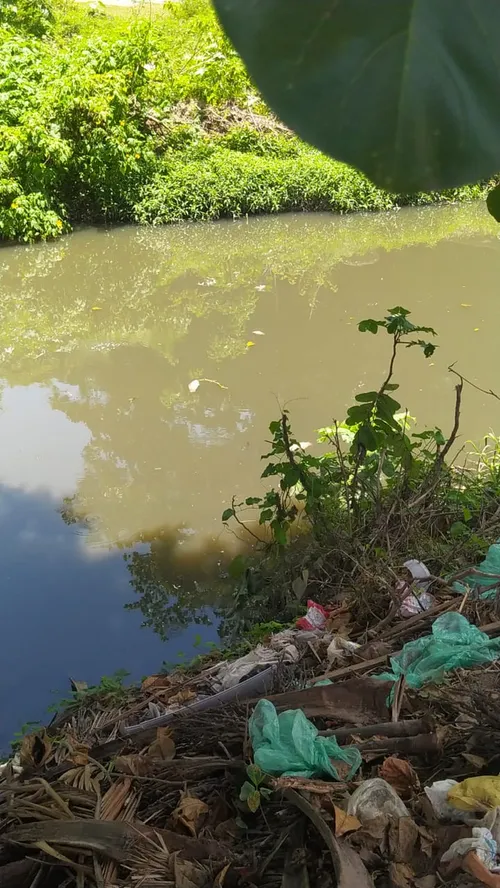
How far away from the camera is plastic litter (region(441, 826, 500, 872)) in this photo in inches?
39.1

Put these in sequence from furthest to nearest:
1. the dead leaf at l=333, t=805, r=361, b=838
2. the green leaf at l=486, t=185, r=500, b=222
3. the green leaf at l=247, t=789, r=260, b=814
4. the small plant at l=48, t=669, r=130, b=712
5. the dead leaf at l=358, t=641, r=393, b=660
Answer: the small plant at l=48, t=669, r=130, b=712
the dead leaf at l=358, t=641, r=393, b=660
the green leaf at l=247, t=789, r=260, b=814
the dead leaf at l=333, t=805, r=361, b=838
the green leaf at l=486, t=185, r=500, b=222

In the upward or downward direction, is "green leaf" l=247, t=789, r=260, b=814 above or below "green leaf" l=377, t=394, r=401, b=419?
below

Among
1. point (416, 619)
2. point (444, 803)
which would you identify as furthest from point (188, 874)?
point (416, 619)

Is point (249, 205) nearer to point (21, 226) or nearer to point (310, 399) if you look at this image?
point (21, 226)

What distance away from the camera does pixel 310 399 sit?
3869 millimetres

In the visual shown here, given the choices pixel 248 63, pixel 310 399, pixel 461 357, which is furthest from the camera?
pixel 461 357

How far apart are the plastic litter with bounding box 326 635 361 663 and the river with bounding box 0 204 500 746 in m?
0.71

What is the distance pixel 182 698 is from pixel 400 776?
0.67 m

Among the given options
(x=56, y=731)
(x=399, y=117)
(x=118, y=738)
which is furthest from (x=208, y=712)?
(x=399, y=117)

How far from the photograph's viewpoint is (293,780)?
119 cm

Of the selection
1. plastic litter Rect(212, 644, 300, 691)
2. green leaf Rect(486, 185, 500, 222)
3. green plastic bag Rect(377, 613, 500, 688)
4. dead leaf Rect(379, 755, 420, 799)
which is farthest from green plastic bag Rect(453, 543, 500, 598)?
green leaf Rect(486, 185, 500, 222)

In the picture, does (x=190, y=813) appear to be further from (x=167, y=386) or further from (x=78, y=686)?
(x=167, y=386)

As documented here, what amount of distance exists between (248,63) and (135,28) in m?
7.57

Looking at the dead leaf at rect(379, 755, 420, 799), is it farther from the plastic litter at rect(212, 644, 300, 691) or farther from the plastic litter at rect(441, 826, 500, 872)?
the plastic litter at rect(212, 644, 300, 691)
